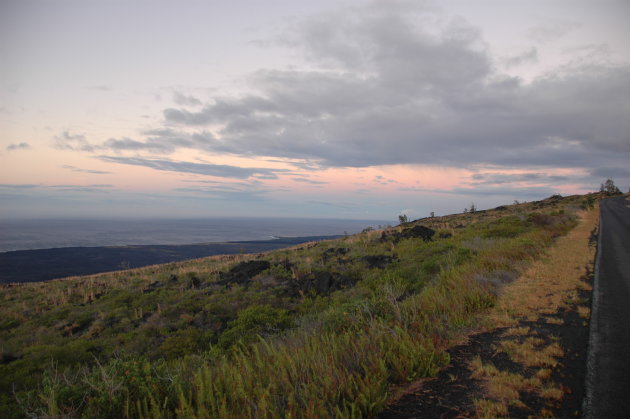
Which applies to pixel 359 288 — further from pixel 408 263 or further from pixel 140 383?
pixel 140 383

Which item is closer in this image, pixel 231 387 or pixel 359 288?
pixel 231 387

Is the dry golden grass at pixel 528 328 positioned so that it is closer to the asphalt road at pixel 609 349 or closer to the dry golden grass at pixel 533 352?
the dry golden grass at pixel 533 352

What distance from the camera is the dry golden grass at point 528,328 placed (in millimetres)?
3197

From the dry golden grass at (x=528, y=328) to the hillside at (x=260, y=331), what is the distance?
0.41m

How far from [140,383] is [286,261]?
1437 centimetres

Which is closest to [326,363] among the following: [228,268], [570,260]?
[570,260]

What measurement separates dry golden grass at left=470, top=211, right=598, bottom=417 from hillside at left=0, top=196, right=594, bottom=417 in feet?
1.33

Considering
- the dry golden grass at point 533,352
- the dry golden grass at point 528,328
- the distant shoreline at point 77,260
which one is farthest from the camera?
the distant shoreline at point 77,260

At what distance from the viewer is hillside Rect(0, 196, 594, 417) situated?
344 cm

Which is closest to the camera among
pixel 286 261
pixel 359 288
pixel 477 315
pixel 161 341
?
pixel 477 315

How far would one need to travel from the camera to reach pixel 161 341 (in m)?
9.38

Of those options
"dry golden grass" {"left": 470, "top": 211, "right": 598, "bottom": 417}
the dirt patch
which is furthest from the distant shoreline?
the dirt patch

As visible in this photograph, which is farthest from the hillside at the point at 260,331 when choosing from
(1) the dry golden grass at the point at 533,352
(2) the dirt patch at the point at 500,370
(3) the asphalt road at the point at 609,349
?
(3) the asphalt road at the point at 609,349

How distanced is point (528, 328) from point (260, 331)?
264 inches
